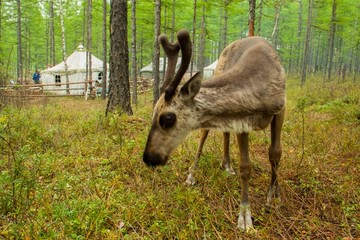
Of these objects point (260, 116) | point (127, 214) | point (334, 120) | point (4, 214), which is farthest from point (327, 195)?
point (334, 120)

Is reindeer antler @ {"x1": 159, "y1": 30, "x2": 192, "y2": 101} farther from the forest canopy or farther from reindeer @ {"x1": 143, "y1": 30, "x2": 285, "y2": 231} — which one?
the forest canopy

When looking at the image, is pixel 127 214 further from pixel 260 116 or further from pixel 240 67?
pixel 240 67

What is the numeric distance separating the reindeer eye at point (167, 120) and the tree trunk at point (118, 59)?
16.0 ft

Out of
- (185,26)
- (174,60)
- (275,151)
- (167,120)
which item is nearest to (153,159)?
(167,120)

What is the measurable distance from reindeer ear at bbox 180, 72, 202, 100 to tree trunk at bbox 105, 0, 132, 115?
500cm

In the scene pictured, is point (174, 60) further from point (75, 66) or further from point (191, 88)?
point (75, 66)

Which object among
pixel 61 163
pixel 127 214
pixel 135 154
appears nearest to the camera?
pixel 127 214

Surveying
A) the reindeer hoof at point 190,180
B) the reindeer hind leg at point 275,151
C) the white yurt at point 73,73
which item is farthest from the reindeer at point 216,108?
the white yurt at point 73,73

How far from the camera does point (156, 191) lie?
155 inches

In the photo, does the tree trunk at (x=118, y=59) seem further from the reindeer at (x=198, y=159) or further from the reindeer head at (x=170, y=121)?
the reindeer head at (x=170, y=121)

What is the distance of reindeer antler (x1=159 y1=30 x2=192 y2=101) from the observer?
309 centimetres

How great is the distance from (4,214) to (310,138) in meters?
5.48

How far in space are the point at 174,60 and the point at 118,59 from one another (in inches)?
191

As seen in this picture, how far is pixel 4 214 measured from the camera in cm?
327
